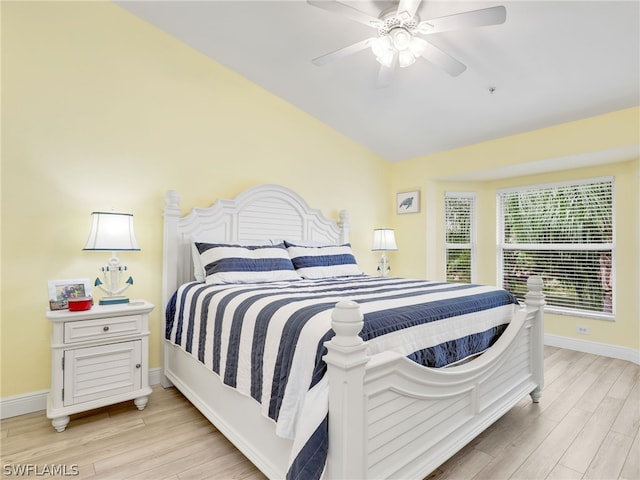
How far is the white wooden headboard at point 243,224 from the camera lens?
9.30 ft

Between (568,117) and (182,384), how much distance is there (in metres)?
4.01

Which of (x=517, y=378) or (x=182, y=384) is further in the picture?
(x=182, y=384)

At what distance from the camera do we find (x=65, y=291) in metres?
2.26

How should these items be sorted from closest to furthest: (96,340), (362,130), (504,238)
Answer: (96,340)
(362,130)
(504,238)

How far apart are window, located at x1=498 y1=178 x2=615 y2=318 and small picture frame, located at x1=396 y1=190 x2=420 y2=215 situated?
3.54ft

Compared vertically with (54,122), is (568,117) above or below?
above

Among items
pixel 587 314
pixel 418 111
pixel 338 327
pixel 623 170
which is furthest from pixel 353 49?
pixel 587 314

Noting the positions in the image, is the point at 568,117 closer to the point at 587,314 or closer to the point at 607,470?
the point at 587,314

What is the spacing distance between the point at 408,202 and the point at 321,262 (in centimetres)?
204

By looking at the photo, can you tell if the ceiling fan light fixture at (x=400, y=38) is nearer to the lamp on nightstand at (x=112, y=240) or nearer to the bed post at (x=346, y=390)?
the bed post at (x=346, y=390)

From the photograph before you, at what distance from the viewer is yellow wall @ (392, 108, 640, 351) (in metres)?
3.15

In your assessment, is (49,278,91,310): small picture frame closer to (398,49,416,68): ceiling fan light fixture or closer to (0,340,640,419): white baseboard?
(0,340,640,419): white baseboard

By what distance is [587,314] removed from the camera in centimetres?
373

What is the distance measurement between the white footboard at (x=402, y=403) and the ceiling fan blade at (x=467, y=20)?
170 cm
